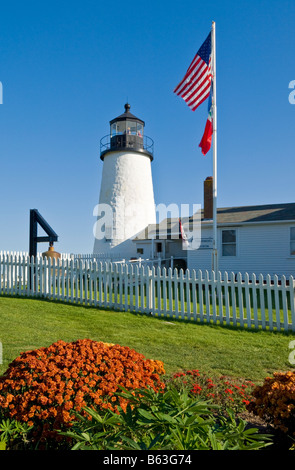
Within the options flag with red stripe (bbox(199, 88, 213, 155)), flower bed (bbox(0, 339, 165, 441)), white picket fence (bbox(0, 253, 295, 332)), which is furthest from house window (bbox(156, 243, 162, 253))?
flower bed (bbox(0, 339, 165, 441))

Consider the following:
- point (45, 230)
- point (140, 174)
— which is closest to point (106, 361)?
point (45, 230)

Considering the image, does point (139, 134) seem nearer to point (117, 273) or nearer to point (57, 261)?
point (57, 261)

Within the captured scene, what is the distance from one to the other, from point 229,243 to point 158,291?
10696 millimetres

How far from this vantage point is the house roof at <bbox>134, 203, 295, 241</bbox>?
18.3 metres

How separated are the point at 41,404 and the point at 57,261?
11.1m

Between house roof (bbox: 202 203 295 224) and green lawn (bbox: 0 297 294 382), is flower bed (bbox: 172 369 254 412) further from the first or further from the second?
house roof (bbox: 202 203 295 224)

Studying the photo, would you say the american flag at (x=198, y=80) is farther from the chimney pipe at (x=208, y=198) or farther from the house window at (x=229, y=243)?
the house window at (x=229, y=243)

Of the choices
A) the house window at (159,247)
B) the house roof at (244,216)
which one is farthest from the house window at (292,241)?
the house window at (159,247)

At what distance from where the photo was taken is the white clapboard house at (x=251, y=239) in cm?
1795

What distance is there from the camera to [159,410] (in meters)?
2.86

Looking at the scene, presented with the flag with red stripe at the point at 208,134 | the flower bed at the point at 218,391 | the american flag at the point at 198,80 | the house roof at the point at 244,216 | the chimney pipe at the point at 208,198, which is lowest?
the flower bed at the point at 218,391

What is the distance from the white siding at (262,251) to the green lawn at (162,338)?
10505 millimetres

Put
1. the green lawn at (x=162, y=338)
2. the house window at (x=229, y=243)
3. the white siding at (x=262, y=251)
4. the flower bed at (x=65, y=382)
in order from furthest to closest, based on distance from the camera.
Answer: the house window at (x=229, y=243) → the white siding at (x=262, y=251) → the green lawn at (x=162, y=338) → the flower bed at (x=65, y=382)

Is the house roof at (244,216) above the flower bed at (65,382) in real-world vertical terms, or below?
above
